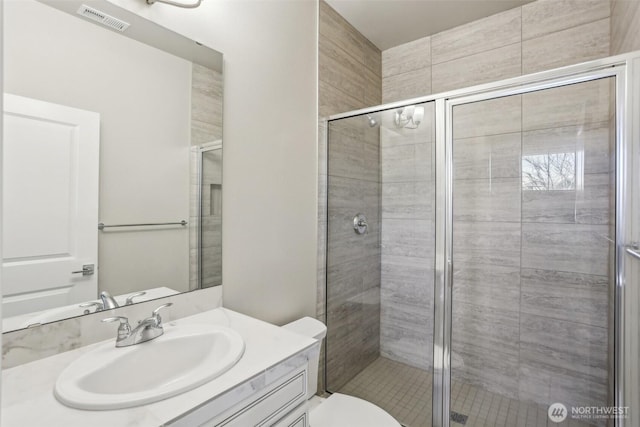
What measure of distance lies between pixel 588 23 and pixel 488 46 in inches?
19.8

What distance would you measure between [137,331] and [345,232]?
1.28m

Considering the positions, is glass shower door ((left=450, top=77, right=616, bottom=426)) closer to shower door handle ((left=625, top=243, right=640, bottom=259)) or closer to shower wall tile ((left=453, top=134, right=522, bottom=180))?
shower wall tile ((left=453, top=134, right=522, bottom=180))

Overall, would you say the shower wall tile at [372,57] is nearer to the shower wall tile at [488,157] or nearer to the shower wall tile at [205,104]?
the shower wall tile at [488,157]

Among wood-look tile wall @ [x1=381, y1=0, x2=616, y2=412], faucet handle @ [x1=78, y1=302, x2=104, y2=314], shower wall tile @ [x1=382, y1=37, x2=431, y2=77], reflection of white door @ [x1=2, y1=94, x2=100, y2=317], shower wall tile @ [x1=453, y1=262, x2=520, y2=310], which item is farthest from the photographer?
shower wall tile @ [x1=382, y1=37, x2=431, y2=77]

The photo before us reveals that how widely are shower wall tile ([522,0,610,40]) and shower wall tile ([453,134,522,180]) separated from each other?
78 cm

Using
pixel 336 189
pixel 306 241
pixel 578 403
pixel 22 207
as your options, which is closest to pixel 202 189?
pixel 22 207

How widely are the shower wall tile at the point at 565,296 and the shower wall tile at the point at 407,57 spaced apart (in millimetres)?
1587

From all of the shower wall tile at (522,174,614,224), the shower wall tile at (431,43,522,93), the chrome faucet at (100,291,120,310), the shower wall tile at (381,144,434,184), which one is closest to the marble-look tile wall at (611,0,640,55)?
the shower wall tile at (431,43,522,93)

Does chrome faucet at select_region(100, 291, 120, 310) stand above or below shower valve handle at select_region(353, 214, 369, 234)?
below

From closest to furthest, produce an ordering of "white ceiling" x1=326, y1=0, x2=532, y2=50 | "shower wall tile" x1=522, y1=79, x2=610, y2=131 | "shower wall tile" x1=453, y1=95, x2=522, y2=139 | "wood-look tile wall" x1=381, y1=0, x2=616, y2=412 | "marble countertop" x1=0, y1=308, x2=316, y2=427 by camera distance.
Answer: "marble countertop" x1=0, y1=308, x2=316, y2=427, "shower wall tile" x1=522, y1=79, x2=610, y2=131, "wood-look tile wall" x1=381, y1=0, x2=616, y2=412, "shower wall tile" x1=453, y1=95, x2=522, y2=139, "white ceiling" x1=326, y1=0, x2=532, y2=50

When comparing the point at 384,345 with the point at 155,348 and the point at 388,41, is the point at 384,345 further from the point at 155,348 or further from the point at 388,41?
the point at 388,41

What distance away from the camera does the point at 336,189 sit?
6.63ft

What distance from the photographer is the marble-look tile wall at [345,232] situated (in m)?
2.00

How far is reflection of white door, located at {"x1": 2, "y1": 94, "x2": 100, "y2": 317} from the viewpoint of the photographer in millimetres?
896
